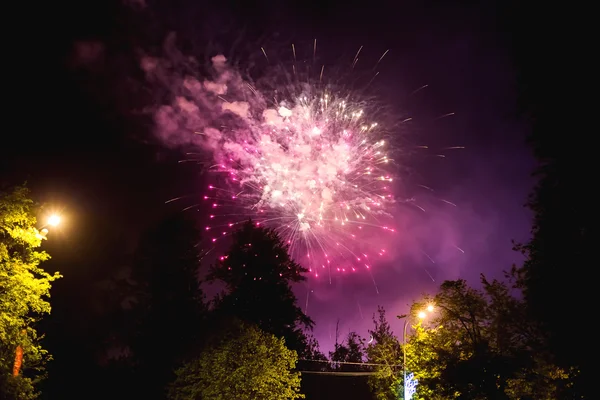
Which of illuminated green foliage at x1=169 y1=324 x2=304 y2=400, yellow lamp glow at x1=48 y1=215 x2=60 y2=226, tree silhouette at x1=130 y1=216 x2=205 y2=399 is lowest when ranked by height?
illuminated green foliage at x1=169 y1=324 x2=304 y2=400

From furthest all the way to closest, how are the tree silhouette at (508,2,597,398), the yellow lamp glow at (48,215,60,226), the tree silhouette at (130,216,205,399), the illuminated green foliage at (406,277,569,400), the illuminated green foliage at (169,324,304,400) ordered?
the tree silhouette at (130,216,205,399) → the illuminated green foliage at (169,324,304,400) → the illuminated green foliage at (406,277,569,400) → the yellow lamp glow at (48,215,60,226) → the tree silhouette at (508,2,597,398)

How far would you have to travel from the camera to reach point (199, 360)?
2458 centimetres

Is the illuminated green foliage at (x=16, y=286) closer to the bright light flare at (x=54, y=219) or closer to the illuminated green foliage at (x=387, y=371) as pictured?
the bright light flare at (x=54, y=219)

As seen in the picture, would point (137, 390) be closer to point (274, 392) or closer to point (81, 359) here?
point (81, 359)

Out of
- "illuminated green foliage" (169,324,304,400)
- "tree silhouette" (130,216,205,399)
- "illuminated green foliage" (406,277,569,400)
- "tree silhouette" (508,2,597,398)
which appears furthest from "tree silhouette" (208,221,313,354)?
"tree silhouette" (508,2,597,398)

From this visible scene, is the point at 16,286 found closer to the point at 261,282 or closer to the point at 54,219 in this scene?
the point at 54,219

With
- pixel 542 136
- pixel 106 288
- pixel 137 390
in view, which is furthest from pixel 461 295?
pixel 106 288

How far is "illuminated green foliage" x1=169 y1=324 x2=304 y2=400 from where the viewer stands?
23578 millimetres

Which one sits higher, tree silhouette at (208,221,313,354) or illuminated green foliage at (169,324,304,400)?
tree silhouette at (208,221,313,354)

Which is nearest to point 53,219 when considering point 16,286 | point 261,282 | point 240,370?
point 16,286

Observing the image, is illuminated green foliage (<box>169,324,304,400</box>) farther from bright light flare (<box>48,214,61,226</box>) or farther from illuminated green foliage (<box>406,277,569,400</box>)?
bright light flare (<box>48,214,61,226</box>)

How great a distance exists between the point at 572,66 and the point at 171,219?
33.3 metres

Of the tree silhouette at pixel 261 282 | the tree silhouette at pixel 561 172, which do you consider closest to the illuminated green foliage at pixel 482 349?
the tree silhouette at pixel 561 172

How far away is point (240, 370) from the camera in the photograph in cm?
2369
